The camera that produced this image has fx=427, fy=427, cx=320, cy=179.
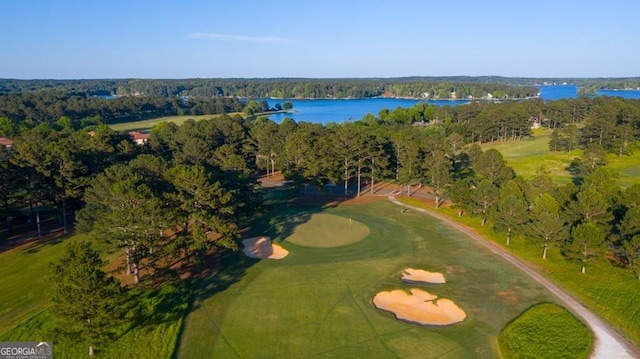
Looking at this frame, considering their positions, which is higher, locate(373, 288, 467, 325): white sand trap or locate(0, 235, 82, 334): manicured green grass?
locate(0, 235, 82, 334): manicured green grass

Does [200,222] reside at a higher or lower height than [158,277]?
higher

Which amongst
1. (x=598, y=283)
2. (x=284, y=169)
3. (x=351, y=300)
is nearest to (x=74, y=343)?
(x=351, y=300)

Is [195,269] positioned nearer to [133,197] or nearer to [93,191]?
[133,197]

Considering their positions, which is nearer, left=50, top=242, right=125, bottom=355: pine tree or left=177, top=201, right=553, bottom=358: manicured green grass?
left=50, top=242, right=125, bottom=355: pine tree

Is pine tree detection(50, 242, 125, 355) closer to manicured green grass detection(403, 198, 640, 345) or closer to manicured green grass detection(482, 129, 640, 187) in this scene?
manicured green grass detection(403, 198, 640, 345)

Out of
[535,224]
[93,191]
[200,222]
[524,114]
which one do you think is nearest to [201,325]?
[200,222]

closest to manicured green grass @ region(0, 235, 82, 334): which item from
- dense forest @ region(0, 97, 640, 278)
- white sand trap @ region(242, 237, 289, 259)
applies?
dense forest @ region(0, 97, 640, 278)

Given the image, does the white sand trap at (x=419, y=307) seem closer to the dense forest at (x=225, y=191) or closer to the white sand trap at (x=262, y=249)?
the white sand trap at (x=262, y=249)

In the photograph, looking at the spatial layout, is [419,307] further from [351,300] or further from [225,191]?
[225,191]

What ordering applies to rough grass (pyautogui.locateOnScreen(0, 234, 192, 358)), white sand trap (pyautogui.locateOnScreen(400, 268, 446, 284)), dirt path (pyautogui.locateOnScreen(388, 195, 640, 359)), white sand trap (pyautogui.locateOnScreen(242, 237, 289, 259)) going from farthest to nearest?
white sand trap (pyautogui.locateOnScreen(242, 237, 289, 259))
white sand trap (pyautogui.locateOnScreen(400, 268, 446, 284))
dirt path (pyautogui.locateOnScreen(388, 195, 640, 359))
rough grass (pyautogui.locateOnScreen(0, 234, 192, 358))
